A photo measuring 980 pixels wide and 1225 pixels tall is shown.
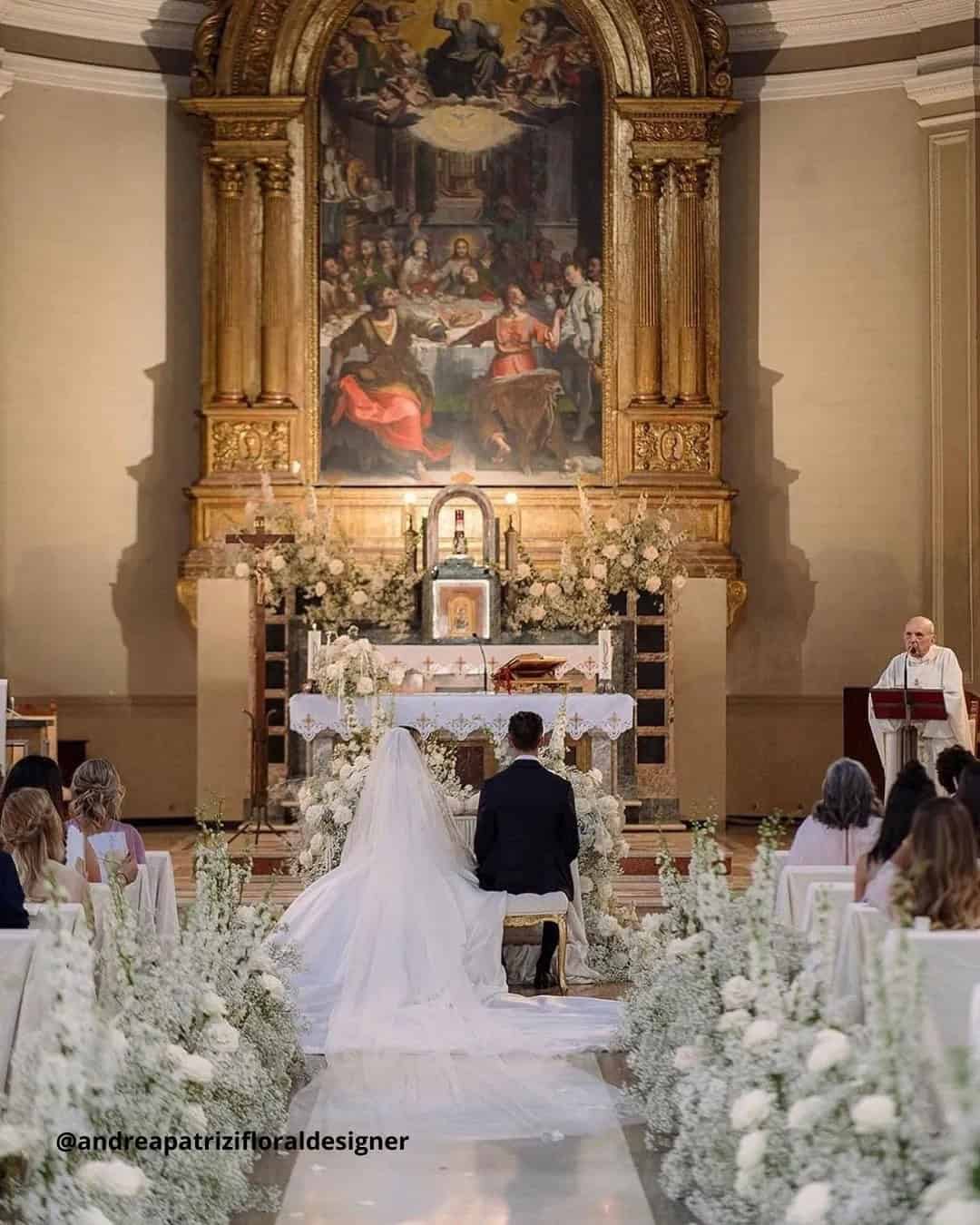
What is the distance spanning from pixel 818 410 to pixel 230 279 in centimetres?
537

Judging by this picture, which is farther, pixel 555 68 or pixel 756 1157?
pixel 555 68

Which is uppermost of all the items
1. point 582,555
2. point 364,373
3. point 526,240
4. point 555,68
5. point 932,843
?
point 555,68

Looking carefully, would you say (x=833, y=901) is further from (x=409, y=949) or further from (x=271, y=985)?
(x=409, y=949)

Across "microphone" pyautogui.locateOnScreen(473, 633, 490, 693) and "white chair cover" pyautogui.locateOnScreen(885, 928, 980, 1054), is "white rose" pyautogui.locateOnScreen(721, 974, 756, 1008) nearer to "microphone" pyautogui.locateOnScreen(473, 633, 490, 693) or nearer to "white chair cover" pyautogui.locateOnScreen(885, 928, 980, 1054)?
"white chair cover" pyautogui.locateOnScreen(885, 928, 980, 1054)

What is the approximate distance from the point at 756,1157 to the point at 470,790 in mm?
7261

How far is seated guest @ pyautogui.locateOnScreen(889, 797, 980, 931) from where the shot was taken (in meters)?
6.20

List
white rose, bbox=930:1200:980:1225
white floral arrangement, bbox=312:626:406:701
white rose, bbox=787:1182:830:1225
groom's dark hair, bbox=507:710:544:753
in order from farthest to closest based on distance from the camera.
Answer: white floral arrangement, bbox=312:626:406:701 → groom's dark hair, bbox=507:710:544:753 → white rose, bbox=787:1182:830:1225 → white rose, bbox=930:1200:980:1225

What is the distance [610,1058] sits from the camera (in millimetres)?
8375

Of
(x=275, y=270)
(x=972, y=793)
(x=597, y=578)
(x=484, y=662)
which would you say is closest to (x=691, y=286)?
(x=597, y=578)

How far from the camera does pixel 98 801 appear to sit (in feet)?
27.8

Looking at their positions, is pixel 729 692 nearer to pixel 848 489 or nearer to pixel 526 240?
pixel 848 489

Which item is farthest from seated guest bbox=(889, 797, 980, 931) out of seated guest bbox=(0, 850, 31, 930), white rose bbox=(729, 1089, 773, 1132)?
seated guest bbox=(0, 850, 31, 930)

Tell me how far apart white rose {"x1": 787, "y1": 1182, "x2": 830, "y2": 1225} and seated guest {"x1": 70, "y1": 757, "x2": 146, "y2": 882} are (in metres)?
4.63

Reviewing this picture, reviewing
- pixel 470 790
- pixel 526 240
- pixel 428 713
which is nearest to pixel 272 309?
pixel 526 240
